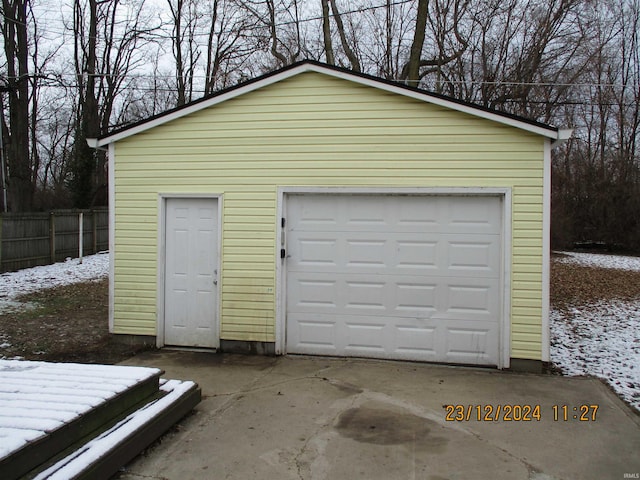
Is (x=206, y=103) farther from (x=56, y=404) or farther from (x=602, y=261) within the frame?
(x=602, y=261)

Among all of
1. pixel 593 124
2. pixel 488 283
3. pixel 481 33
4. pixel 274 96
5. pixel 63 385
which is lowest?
pixel 63 385

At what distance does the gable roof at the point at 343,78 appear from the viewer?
576cm

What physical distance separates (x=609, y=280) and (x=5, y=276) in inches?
653

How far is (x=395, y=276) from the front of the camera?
6.23 metres

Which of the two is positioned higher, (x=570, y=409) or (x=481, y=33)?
(x=481, y=33)

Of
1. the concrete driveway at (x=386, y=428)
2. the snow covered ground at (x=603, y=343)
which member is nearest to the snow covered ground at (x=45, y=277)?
the concrete driveway at (x=386, y=428)

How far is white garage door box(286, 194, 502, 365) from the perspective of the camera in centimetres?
605

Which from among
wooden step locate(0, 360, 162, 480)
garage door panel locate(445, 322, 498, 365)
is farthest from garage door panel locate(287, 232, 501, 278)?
wooden step locate(0, 360, 162, 480)

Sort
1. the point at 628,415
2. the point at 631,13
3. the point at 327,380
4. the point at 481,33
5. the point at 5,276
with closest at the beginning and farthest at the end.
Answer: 1. the point at 628,415
2. the point at 327,380
3. the point at 5,276
4. the point at 481,33
5. the point at 631,13

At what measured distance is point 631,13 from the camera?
2267cm

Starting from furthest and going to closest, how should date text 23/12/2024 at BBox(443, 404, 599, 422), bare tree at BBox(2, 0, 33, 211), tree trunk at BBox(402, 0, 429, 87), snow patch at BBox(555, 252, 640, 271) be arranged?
bare tree at BBox(2, 0, 33, 211), tree trunk at BBox(402, 0, 429, 87), snow patch at BBox(555, 252, 640, 271), date text 23/12/2024 at BBox(443, 404, 599, 422)

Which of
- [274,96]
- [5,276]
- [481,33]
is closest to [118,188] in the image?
[274,96]

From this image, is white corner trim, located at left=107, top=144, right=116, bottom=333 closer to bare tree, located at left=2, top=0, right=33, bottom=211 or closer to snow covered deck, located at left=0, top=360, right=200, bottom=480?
snow covered deck, located at left=0, top=360, right=200, bottom=480

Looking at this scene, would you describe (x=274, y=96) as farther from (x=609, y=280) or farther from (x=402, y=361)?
(x=609, y=280)
